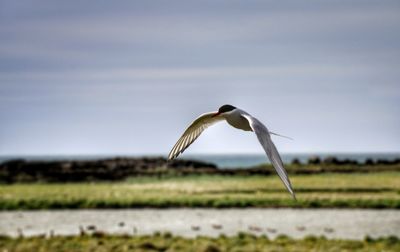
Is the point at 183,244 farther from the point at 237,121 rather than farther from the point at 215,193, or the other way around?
the point at 215,193

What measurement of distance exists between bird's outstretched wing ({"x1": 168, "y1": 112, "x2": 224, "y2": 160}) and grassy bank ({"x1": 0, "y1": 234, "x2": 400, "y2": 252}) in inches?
414

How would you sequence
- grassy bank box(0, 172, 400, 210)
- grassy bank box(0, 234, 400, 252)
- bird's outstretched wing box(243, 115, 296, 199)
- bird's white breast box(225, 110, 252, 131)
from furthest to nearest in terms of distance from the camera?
grassy bank box(0, 172, 400, 210) → grassy bank box(0, 234, 400, 252) → bird's white breast box(225, 110, 252, 131) → bird's outstretched wing box(243, 115, 296, 199)

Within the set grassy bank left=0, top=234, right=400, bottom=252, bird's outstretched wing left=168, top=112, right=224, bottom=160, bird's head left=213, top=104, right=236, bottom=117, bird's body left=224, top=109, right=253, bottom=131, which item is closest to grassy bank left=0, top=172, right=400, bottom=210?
grassy bank left=0, top=234, right=400, bottom=252

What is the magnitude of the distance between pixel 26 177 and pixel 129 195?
11.4 meters

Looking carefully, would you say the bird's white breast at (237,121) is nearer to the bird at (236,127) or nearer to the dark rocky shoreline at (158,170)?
the bird at (236,127)

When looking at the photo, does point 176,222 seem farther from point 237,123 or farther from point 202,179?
point 237,123

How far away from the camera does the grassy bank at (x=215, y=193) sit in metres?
27.3

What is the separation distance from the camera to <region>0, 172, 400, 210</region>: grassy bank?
1075 inches

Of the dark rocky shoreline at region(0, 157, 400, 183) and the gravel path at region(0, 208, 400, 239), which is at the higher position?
the dark rocky shoreline at region(0, 157, 400, 183)

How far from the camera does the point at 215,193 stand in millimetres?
30562

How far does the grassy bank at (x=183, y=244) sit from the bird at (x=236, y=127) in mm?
10534

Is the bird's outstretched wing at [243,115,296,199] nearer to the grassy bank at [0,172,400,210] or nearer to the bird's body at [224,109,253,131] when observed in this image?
the bird's body at [224,109,253,131]

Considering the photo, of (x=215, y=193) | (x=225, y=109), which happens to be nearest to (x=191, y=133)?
(x=225, y=109)

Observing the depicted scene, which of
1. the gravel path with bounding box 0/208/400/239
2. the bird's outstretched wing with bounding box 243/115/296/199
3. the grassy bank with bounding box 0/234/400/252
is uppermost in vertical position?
the bird's outstretched wing with bounding box 243/115/296/199
